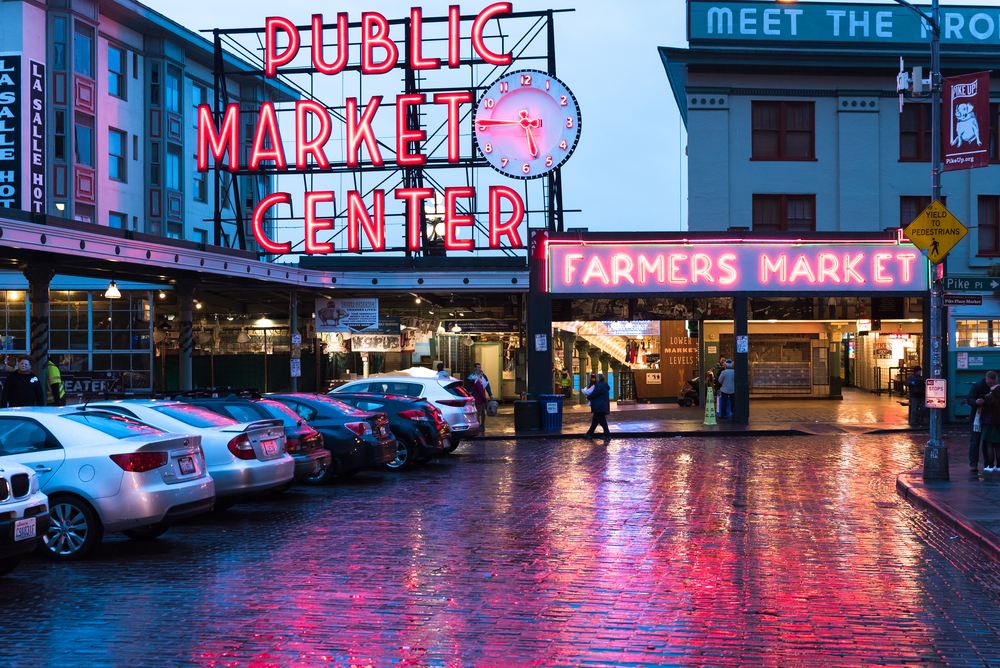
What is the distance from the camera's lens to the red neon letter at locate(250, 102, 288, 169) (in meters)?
36.9

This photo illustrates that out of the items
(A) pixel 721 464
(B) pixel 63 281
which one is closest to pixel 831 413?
(A) pixel 721 464

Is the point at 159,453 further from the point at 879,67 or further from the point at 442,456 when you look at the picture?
the point at 879,67

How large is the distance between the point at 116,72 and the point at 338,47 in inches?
359

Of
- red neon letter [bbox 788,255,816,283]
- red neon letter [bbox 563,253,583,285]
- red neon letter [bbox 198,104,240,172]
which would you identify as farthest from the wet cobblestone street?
red neon letter [bbox 198,104,240,172]

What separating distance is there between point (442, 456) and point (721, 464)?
229 inches

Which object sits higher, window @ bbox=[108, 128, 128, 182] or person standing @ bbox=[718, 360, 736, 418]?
window @ bbox=[108, 128, 128, 182]

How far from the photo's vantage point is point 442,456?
67.1ft

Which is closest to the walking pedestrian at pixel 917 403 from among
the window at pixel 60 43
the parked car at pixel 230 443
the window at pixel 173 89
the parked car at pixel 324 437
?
the parked car at pixel 324 437

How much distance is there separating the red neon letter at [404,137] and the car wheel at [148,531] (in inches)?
1047

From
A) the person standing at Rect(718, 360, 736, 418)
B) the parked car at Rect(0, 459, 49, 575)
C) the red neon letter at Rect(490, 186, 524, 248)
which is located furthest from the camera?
the red neon letter at Rect(490, 186, 524, 248)

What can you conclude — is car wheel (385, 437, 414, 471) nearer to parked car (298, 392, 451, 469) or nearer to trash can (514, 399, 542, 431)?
parked car (298, 392, 451, 469)

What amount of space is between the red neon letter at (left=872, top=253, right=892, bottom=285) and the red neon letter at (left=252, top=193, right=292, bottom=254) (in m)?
19.7

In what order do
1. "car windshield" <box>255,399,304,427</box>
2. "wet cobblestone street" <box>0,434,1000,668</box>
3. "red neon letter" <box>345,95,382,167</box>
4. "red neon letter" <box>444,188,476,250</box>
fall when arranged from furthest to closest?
"red neon letter" <box>345,95,382,167</box> < "red neon letter" <box>444,188,476,250</box> < "car windshield" <box>255,399,304,427</box> < "wet cobblestone street" <box>0,434,1000,668</box>

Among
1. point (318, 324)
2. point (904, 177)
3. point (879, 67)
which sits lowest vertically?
point (318, 324)
